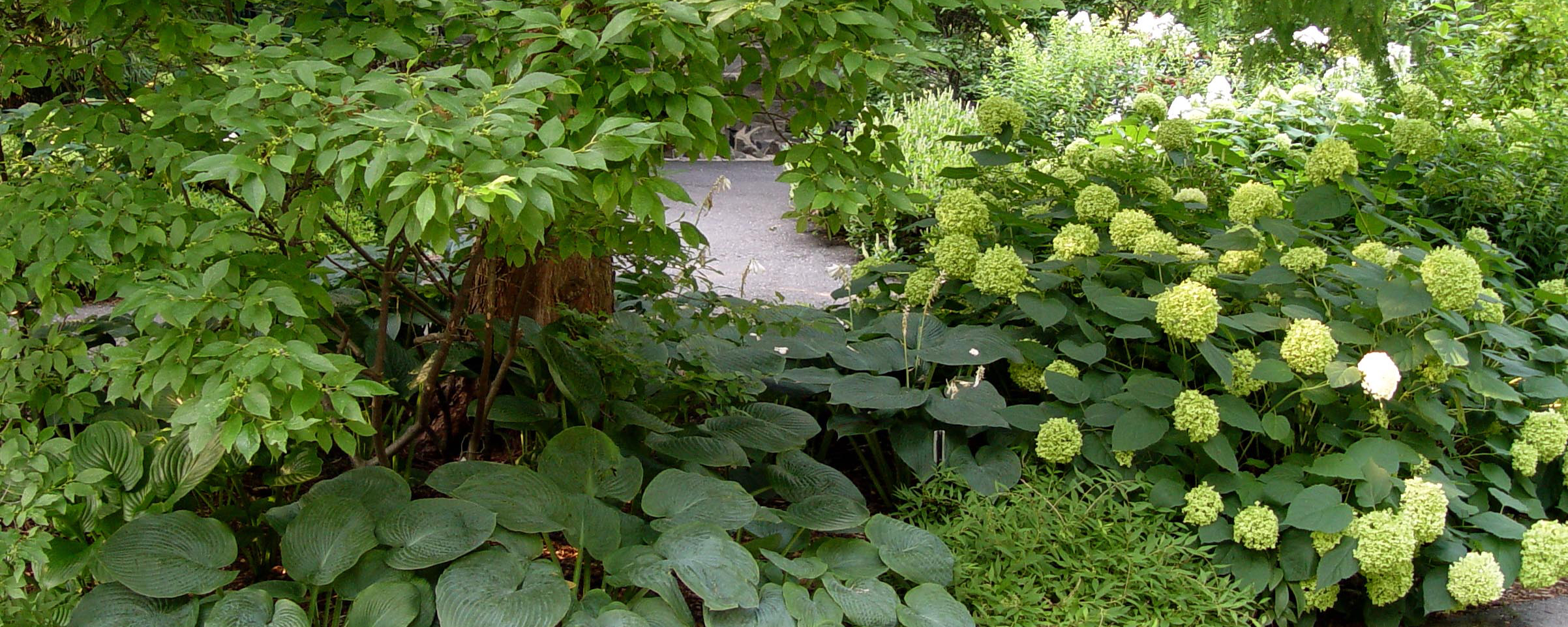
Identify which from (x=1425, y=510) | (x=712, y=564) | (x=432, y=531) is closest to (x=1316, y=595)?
(x=1425, y=510)

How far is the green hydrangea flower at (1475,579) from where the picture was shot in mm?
2535

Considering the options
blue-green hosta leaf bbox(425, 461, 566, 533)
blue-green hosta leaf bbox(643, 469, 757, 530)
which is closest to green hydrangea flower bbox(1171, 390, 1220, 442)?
blue-green hosta leaf bbox(643, 469, 757, 530)

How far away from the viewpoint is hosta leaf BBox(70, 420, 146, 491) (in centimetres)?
227

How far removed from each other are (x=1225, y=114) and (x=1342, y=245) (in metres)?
2.22

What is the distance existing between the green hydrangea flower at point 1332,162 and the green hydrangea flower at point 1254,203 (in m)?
0.12

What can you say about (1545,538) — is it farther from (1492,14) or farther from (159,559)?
(1492,14)

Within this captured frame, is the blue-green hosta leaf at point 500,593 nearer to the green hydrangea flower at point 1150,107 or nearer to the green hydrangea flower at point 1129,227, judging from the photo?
the green hydrangea flower at point 1129,227

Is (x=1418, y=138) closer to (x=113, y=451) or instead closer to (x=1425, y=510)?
(x=1425, y=510)

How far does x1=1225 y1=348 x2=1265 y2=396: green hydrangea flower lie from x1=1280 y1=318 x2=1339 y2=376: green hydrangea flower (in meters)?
0.13

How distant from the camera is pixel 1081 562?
2557 mm

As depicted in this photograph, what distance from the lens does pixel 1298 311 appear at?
2695mm

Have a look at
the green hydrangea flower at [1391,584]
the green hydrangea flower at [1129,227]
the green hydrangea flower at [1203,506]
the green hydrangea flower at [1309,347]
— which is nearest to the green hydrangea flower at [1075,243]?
the green hydrangea flower at [1129,227]

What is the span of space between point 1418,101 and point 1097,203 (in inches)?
43.0

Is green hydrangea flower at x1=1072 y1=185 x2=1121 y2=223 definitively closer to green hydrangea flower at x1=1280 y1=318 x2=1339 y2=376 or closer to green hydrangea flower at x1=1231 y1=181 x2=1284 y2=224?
green hydrangea flower at x1=1231 y1=181 x2=1284 y2=224
